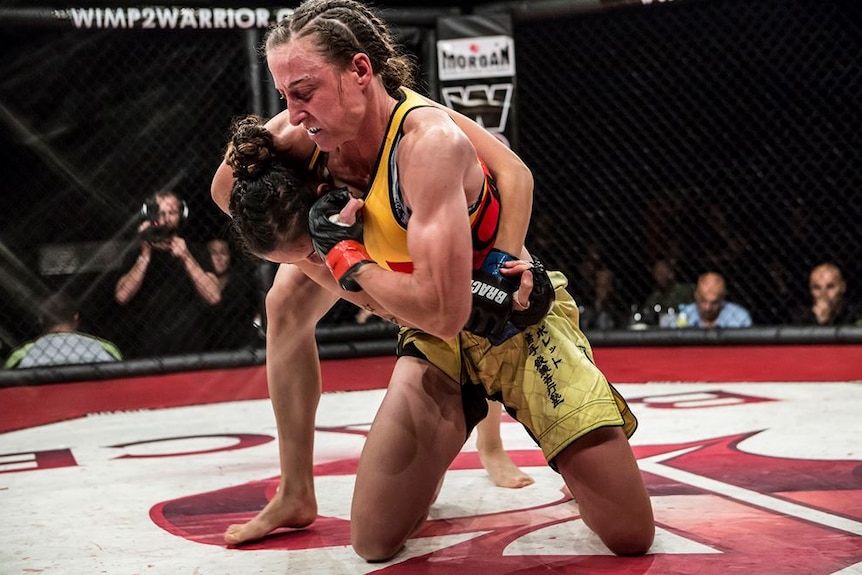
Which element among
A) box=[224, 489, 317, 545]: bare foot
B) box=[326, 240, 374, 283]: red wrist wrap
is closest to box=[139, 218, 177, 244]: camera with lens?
box=[224, 489, 317, 545]: bare foot

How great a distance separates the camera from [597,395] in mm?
1763

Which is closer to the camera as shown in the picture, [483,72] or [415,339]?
[415,339]

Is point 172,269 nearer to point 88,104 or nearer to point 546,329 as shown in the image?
point 88,104

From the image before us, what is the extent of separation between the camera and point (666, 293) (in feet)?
14.4

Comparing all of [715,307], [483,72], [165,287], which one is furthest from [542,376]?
[165,287]

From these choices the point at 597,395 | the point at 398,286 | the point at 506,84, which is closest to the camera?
the point at 398,286

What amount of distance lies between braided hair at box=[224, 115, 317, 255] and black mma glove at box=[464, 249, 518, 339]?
1.10ft

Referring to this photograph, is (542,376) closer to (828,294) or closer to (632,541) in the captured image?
(632,541)

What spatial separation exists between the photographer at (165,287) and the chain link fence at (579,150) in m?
0.02

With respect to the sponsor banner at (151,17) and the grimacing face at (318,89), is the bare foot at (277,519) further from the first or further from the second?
the sponsor banner at (151,17)

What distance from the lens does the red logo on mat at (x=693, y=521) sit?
1.65 meters

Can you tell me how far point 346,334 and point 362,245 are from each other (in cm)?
255

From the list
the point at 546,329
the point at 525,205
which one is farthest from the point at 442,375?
the point at 525,205

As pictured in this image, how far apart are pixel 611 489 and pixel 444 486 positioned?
626 millimetres
